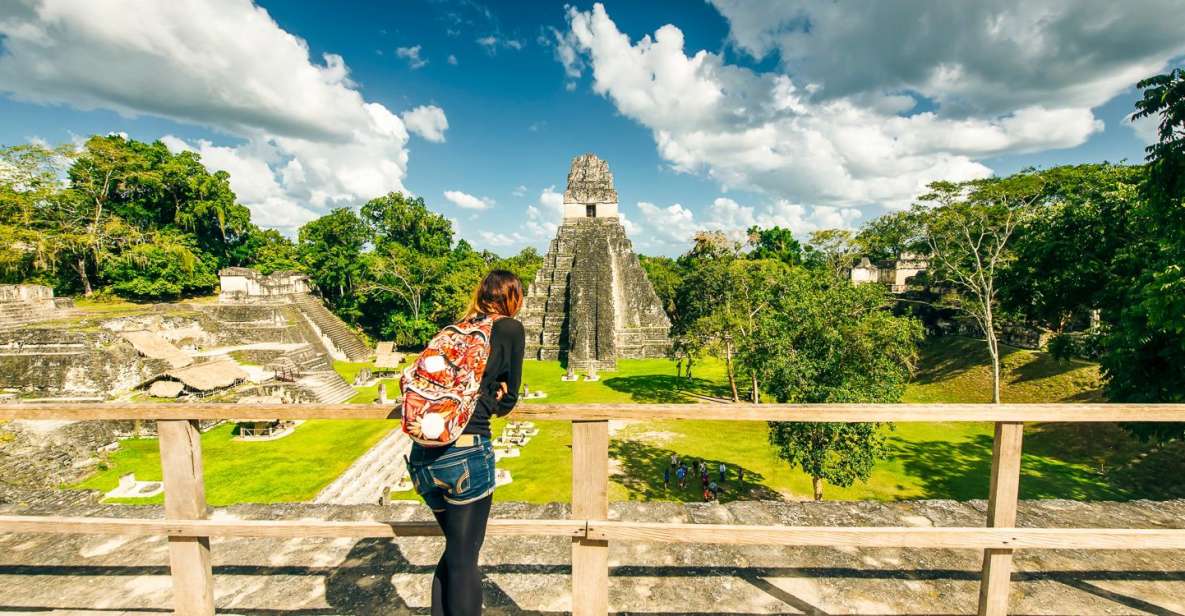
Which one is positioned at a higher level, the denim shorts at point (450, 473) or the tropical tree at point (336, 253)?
the tropical tree at point (336, 253)

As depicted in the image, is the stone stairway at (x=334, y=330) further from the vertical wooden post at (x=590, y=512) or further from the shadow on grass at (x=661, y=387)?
the vertical wooden post at (x=590, y=512)

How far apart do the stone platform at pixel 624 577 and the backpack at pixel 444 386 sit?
4.10 feet

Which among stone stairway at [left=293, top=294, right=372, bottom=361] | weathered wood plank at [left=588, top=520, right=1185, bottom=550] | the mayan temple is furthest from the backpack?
stone stairway at [left=293, top=294, right=372, bottom=361]

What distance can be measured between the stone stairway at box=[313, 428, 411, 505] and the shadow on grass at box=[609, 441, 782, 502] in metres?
6.11

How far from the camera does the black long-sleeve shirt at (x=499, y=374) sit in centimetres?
192

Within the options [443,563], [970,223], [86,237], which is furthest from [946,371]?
[86,237]

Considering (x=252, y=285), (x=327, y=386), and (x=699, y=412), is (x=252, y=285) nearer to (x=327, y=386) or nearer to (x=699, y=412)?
(x=327, y=386)

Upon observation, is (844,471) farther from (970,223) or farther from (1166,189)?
(970,223)

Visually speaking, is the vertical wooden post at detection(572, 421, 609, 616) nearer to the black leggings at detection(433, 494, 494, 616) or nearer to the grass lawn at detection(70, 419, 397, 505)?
the black leggings at detection(433, 494, 494, 616)

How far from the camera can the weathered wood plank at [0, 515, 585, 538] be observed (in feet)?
6.67

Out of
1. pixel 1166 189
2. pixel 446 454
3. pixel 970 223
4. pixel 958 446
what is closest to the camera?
pixel 446 454

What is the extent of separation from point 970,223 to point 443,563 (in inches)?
984

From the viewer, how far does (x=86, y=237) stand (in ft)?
82.9

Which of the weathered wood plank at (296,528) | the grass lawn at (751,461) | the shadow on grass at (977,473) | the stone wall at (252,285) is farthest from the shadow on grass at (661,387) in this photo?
the stone wall at (252,285)
